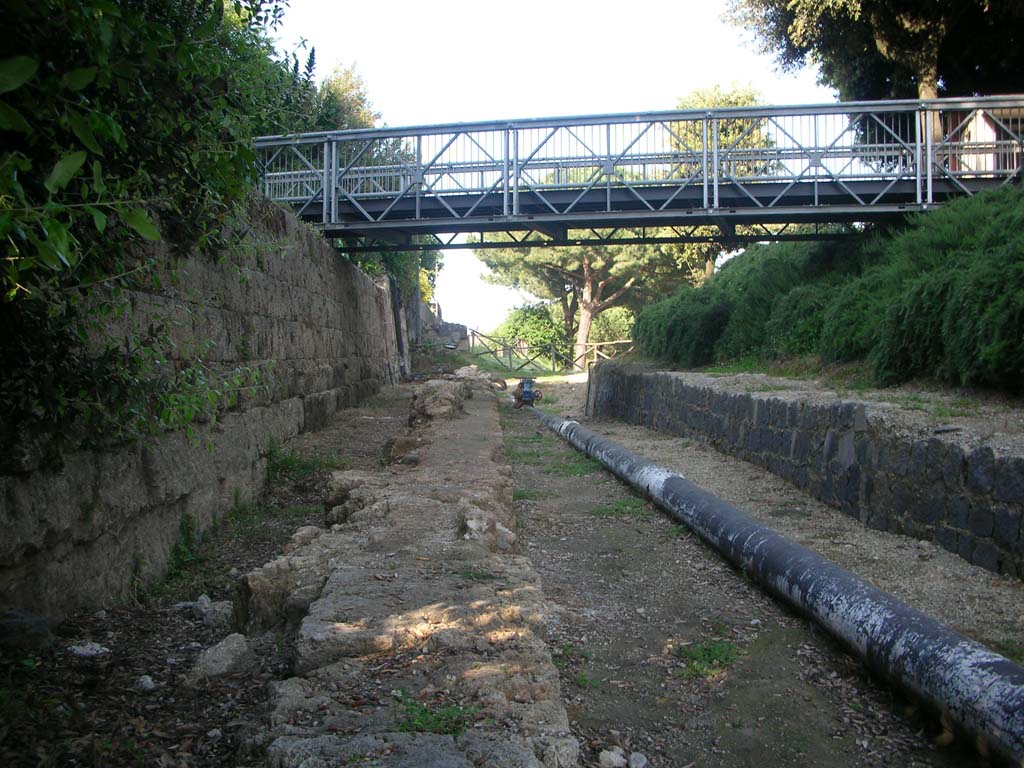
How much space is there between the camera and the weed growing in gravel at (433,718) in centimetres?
239

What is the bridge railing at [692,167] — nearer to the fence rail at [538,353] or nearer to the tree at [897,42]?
the tree at [897,42]

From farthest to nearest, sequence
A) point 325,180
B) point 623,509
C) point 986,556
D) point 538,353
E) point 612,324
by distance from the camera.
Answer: point 612,324 → point 538,353 → point 325,180 → point 623,509 → point 986,556

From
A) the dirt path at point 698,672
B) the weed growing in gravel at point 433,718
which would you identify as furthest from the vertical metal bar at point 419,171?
the weed growing in gravel at point 433,718

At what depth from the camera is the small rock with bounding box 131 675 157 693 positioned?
3258 millimetres

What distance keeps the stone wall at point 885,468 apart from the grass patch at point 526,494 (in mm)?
2449

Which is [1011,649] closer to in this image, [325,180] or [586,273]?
[325,180]

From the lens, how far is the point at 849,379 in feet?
30.8

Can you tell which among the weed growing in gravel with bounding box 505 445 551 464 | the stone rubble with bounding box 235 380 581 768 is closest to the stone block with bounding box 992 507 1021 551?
the stone rubble with bounding box 235 380 581 768

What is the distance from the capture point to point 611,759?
297 cm

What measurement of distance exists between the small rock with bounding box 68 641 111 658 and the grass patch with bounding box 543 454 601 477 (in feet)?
22.1

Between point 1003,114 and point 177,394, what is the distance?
16807mm

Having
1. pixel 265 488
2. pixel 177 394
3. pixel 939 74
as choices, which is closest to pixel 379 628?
pixel 177 394

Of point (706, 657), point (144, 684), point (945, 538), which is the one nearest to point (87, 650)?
point (144, 684)

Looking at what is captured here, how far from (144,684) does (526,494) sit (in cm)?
527
